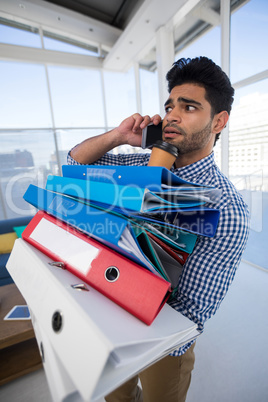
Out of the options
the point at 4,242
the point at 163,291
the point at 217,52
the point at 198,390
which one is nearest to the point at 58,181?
the point at 163,291

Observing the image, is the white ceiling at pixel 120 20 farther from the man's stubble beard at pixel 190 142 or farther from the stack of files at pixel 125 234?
the stack of files at pixel 125 234

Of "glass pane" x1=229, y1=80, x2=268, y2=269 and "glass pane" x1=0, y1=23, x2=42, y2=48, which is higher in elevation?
"glass pane" x1=0, y1=23, x2=42, y2=48

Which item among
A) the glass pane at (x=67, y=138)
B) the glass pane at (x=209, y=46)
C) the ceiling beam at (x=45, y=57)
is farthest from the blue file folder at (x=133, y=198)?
the ceiling beam at (x=45, y=57)

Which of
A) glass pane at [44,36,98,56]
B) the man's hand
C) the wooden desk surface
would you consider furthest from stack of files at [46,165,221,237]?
glass pane at [44,36,98,56]

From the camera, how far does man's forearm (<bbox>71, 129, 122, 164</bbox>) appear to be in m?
0.75

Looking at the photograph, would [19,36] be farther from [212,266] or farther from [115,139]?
[212,266]

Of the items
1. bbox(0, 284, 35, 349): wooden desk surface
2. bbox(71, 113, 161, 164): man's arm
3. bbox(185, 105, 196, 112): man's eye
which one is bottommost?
bbox(0, 284, 35, 349): wooden desk surface

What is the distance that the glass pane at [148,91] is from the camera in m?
5.09

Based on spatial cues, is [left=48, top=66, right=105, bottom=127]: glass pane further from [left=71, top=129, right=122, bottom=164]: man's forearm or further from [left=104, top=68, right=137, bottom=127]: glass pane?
[left=71, top=129, right=122, bottom=164]: man's forearm

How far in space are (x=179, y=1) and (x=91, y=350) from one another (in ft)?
14.4

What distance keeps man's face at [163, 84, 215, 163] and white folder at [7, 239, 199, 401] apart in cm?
49

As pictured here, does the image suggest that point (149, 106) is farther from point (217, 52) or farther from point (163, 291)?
point (163, 291)

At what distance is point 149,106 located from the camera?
5.43 m

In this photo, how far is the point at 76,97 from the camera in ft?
17.5
